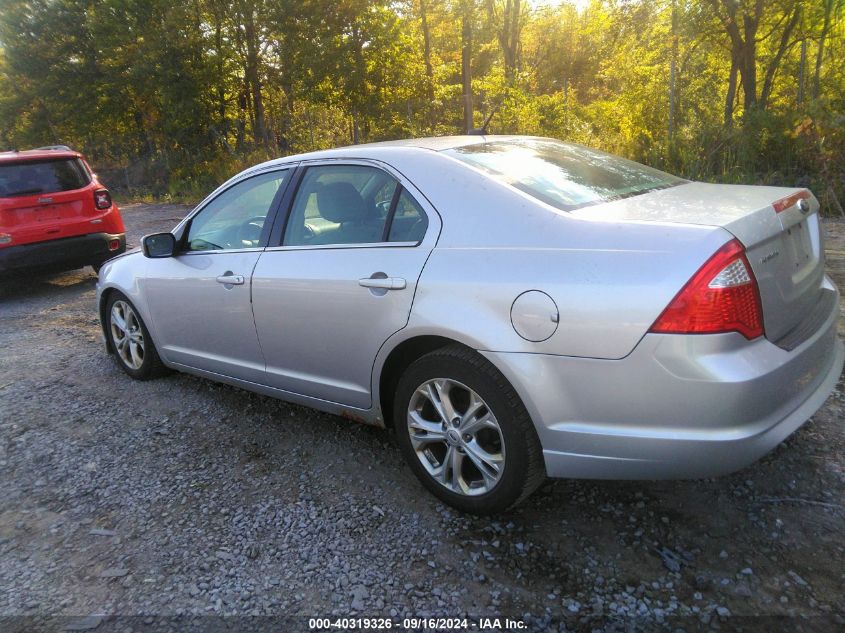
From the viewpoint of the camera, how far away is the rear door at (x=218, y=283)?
142 inches

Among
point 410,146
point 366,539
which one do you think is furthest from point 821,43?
point 366,539

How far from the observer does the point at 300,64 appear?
Answer: 57.4 feet

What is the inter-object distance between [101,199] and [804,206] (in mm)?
8036

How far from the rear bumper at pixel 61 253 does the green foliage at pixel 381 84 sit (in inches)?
341

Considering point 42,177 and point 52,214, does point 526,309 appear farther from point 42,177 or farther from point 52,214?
point 42,177

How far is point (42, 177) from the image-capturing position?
302 inches

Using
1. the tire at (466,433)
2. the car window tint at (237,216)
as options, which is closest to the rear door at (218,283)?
the car window tint at (237,216)

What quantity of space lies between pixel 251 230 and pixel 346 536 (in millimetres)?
Result: 1907

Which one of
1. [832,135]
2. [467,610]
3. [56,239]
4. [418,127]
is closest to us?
[467,610]

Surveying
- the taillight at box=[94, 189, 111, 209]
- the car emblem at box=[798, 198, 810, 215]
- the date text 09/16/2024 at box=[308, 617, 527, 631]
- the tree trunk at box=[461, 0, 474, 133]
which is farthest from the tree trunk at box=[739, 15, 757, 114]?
the date text 09/16/2024 at box=[308, 617, 527, 631]

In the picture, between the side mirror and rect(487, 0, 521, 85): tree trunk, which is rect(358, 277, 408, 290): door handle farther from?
rect(487, 0, 521, 85): tree trunk

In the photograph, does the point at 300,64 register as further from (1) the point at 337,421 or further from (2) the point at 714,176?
(1) the point at 337,421

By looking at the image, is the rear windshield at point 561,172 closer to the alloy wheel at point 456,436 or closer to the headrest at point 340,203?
the headrest at point 340,203

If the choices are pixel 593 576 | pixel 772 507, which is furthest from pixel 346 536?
pixel 772 507
